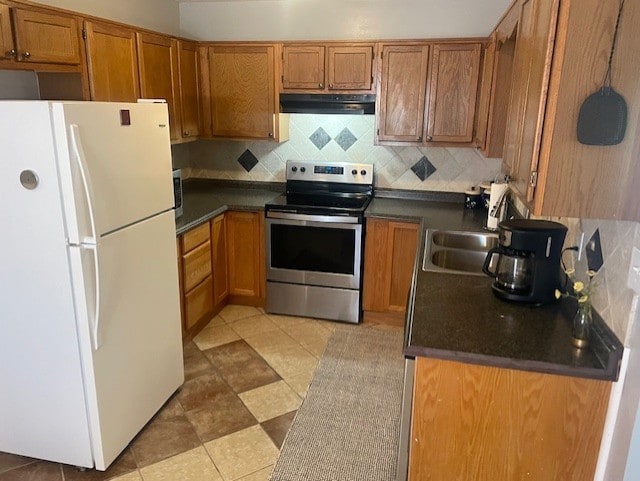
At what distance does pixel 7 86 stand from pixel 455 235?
103 inches

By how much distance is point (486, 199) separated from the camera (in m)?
3.56

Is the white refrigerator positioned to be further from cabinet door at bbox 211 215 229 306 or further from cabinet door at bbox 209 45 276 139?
cabinet door at bbox 209 45 276 139

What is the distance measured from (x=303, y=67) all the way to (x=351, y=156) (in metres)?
0.81

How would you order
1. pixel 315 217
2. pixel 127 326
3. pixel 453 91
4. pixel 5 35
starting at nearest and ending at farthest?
1. pixel 5 35
2. pixel 127 326
3. pixel 453 91
4. pixel 315 217

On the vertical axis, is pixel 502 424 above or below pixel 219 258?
above

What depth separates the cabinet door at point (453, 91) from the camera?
3328mm

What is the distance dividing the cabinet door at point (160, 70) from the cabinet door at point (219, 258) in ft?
2.31

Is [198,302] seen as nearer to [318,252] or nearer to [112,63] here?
[318,252]

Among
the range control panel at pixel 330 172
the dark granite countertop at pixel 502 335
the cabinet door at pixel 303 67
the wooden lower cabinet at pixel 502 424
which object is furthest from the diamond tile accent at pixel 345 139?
the wooden lower cabinet at pixel 502 424

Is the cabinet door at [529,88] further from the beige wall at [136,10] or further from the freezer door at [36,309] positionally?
Answer: the beige wall at [136,10]

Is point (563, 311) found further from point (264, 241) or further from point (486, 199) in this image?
point (264, 241)

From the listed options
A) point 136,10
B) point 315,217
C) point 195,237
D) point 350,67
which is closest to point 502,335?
point 315,217

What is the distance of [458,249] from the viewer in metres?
2.79

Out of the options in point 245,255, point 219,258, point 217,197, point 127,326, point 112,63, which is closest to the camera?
point 127,326
